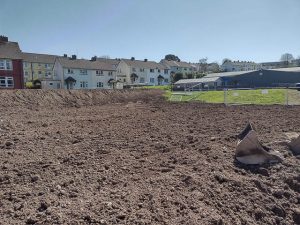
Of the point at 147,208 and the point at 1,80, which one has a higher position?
the point at 1,80

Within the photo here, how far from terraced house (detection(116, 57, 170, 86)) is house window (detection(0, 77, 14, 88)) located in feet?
126

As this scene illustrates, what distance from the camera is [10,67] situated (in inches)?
1489

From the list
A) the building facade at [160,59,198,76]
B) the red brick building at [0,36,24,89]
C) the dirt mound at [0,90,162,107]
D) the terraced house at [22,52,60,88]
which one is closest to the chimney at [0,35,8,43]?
the red brick building at [0,36,24,89]

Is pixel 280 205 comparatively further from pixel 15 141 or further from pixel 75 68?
pixel 75 68

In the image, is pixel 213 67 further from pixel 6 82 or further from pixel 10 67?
pixel 6 82

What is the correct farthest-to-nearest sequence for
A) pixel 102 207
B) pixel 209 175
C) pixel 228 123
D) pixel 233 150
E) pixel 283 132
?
pixel 228 123
pixel 283 132
pixel 233 150
pixel 209 175
pixel 102 207

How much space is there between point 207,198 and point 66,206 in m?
2.24

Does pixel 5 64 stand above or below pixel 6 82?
above

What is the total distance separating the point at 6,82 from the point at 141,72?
162ft

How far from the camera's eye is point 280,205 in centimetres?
470

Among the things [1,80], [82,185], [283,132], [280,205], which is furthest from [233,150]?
[1,80]

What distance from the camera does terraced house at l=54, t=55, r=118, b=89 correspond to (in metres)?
58.9

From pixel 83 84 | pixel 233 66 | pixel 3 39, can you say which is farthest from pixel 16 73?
pixel 233 66

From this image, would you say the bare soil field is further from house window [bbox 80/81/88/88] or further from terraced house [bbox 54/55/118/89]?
house window [bbox 80/81/88/88]
